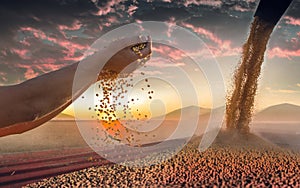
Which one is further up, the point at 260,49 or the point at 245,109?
the point at 260,49

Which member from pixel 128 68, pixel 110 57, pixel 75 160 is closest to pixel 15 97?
pixel 110 57

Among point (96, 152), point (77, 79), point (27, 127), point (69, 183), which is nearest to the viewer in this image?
point (77, 79)

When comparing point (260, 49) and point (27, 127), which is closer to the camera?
point (27, 127)

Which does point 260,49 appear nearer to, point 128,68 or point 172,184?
point 172,184

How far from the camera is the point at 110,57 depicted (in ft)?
8.66

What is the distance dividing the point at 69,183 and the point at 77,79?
230cm

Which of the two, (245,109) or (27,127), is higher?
(245,109)

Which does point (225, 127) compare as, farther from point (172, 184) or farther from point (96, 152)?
point (172, 184)

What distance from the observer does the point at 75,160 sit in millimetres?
5871

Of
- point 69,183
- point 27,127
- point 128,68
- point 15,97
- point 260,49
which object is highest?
point 260,49

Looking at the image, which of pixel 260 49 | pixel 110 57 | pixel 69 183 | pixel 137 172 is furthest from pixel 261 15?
pixel 69 183

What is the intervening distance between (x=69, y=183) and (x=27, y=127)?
189cm

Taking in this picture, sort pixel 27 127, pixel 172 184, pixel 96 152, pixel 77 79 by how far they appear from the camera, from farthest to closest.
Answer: pixel 96 152 → pixel 172 184 → pixel 27 127 → pixel 77 79

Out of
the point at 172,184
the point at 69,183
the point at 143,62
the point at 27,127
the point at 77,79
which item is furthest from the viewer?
the point at 69,183
